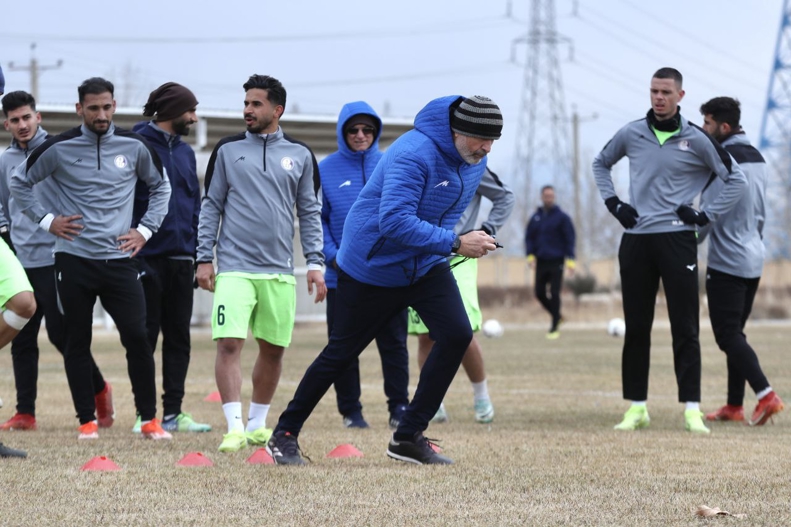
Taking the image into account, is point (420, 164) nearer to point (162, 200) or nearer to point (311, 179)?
point (311, 179)

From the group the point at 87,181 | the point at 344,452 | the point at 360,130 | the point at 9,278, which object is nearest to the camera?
the point at 9,278

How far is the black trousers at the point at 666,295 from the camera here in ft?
28.2

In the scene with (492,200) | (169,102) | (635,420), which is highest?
(169,102)

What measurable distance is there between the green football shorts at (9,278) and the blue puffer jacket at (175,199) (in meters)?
2.01

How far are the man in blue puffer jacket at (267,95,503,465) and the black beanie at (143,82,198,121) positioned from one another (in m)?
2.40

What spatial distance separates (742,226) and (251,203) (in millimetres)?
3969

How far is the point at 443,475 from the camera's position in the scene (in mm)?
6172

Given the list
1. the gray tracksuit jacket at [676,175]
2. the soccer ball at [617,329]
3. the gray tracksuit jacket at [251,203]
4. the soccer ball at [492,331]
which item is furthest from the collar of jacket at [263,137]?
the soccer ball at [617,329]

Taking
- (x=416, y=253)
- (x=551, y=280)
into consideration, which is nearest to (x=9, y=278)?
(x=416, y=253)

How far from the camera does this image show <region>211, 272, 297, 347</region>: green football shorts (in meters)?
7.30

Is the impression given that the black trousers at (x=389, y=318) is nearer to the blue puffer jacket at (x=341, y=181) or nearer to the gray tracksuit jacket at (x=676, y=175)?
the blue puffer jacket at (x=341, y=181)

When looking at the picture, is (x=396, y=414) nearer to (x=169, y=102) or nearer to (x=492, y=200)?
(x=492, y=200)

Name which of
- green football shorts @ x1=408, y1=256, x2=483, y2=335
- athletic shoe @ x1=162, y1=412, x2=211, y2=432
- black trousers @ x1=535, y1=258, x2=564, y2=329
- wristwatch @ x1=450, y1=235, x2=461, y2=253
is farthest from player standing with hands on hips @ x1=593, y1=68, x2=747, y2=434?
black trousers @ x1=535, y1=258, x2=564, y2=329

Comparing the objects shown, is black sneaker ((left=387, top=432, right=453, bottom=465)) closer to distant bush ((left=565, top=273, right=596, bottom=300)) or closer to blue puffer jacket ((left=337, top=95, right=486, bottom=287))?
blue puffer jacket ((left=337, top=95, right=486, bottom=287))
